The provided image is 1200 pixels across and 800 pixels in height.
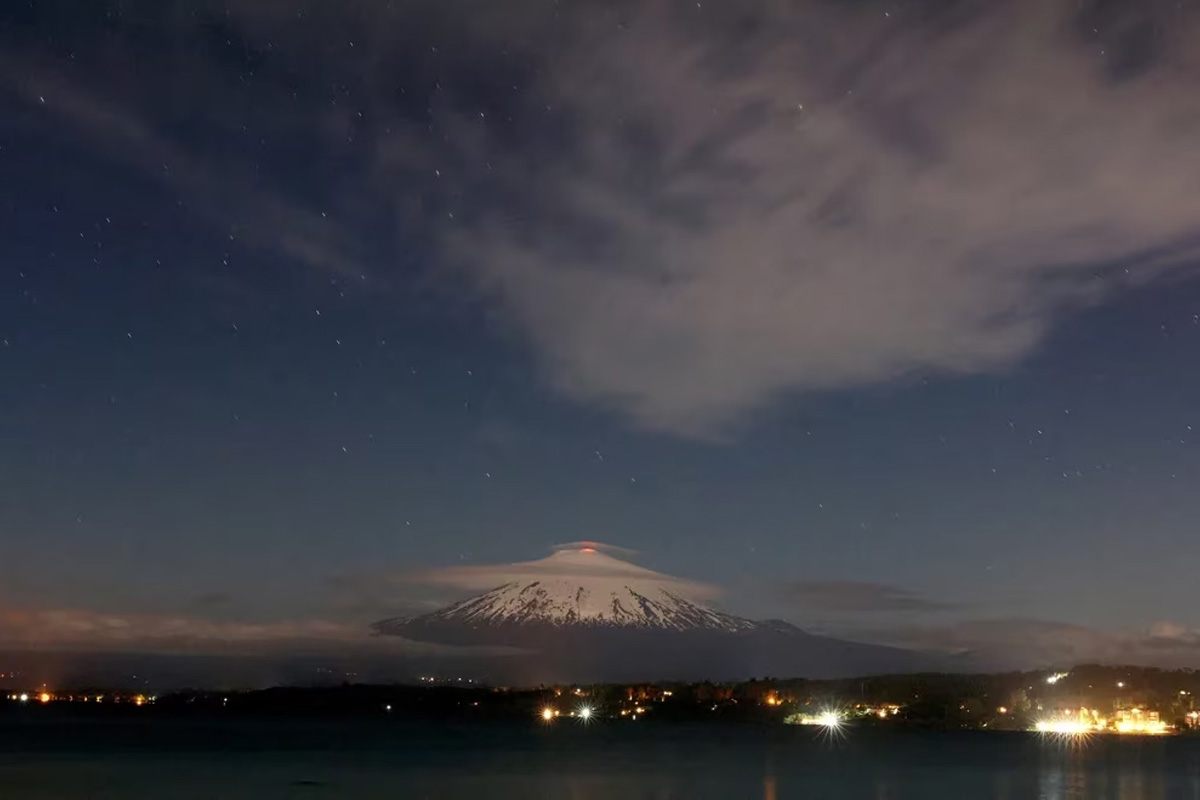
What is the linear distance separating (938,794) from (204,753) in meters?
84.3

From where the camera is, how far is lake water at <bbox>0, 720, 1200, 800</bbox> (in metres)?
92.3

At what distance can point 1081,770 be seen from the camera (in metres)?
127

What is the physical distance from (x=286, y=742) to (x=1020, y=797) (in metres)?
112

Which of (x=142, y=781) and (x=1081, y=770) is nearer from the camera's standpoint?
(x=142, y=781)

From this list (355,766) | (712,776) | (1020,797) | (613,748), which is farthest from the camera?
(613,748)

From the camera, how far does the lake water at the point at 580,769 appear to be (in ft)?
303

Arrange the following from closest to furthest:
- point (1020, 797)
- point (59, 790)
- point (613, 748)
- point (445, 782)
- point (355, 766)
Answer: point (59, 790)
point (1020, 797)
point (445, 782)
point (355, 766)
point (613, 748)

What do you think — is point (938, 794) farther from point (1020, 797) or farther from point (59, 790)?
point (59, 790)

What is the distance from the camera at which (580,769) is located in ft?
395

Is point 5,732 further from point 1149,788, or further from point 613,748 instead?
point 1149,788

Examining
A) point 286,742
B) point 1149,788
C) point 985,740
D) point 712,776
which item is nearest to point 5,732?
point 286,742

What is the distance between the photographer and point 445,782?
331 ft

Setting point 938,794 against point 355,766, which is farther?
point 355,766

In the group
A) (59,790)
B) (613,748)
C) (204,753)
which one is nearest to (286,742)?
(204,753)
